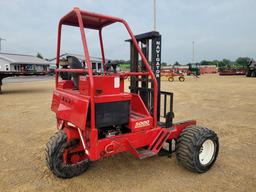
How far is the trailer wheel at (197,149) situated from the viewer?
11.2 feet

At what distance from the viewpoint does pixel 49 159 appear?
3.18 m

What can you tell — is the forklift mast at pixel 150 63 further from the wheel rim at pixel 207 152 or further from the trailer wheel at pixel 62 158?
the trailer wheel at pixel 62 158


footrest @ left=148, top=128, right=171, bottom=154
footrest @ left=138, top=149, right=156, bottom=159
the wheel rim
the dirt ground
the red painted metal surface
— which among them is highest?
the red painted metal surface

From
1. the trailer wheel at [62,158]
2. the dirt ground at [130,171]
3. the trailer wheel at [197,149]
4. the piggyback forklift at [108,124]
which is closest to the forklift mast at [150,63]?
the piggyback forklift at [108,124]

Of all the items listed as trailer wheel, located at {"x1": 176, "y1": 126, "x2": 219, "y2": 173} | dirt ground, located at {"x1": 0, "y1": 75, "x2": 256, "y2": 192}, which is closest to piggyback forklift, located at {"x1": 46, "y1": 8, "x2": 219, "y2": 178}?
trailer wheel, located at {"x1": 176, "y1": 126, "x2": 219, "y2": 173}

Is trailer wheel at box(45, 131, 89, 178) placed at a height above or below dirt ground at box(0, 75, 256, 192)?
above

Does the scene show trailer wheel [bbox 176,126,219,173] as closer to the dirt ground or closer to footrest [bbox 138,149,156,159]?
the dirt ground

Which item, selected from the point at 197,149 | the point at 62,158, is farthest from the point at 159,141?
the point at 62,158

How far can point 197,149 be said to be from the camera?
3.43 meters

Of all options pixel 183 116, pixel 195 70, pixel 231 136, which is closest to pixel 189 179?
pixel 231 136

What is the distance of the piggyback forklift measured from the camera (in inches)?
112

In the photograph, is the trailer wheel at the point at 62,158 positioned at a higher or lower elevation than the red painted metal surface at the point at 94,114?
lower

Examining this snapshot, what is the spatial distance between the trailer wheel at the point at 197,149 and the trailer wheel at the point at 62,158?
163 cm

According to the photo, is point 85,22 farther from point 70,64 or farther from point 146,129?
point 146,129
